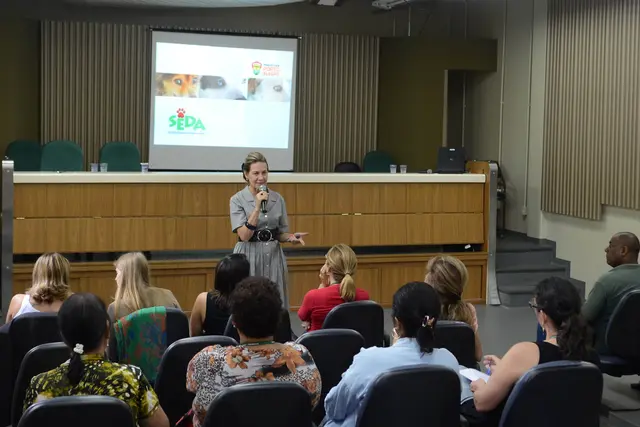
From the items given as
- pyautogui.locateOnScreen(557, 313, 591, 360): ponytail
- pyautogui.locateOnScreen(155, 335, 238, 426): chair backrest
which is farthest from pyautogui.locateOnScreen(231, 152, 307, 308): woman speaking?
pyautogui.locateOnScreen(557, 313, 591, 360): ponytail

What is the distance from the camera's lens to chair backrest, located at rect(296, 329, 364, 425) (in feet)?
10.6


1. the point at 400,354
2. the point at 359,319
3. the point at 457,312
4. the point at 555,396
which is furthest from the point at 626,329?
the point at 400,354

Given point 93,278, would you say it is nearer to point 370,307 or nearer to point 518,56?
point 370,307

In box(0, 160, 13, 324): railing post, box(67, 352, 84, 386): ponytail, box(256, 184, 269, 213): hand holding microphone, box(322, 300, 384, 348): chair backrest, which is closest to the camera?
box(67, 352, 84, 386): ponytail

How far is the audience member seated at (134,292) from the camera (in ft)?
11.8

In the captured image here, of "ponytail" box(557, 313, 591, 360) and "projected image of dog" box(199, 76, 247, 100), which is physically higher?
"projected image of dog" box(199, 76, 247, 100)

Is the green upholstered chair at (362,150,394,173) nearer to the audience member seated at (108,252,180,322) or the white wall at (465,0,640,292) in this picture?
the white wall at (465,0,640,292)

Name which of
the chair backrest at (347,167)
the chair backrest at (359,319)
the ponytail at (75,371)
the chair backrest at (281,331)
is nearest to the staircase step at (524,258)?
the chair backrest at (347,167)

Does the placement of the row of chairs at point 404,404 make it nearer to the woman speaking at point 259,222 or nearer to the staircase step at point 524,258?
the woman speaking at point 259,222

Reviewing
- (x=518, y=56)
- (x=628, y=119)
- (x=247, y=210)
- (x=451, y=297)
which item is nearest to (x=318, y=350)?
(x=451, y=297)

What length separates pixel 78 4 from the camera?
10.3 metres

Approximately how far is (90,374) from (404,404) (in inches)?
40.2

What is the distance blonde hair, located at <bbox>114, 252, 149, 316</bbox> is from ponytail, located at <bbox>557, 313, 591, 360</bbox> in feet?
6.22

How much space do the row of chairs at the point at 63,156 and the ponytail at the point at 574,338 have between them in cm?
689
